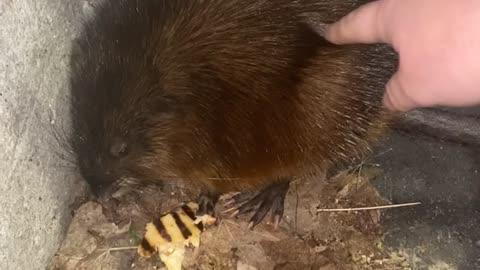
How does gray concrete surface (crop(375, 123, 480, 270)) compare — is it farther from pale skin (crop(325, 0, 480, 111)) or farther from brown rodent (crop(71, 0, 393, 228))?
pale skin (crop(325, 0, 480, 111))

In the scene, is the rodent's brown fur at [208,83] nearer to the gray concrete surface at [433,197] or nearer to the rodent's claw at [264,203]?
the rodent's claw at [264,203]

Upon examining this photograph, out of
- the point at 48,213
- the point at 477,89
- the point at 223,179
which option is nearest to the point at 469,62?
the point at 477,89

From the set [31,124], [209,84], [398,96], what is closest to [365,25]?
[398,96]

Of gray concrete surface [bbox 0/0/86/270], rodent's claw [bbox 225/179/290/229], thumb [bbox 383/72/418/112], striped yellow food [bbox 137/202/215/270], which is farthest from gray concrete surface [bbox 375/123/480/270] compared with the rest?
gray concrete surface [bbox 0/0/86/270]

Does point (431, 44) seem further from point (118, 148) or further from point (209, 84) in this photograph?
point (118, 148)

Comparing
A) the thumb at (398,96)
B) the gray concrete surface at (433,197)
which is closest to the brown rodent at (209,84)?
the thumb at (398,96)

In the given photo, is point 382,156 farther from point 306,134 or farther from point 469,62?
point 469,62
